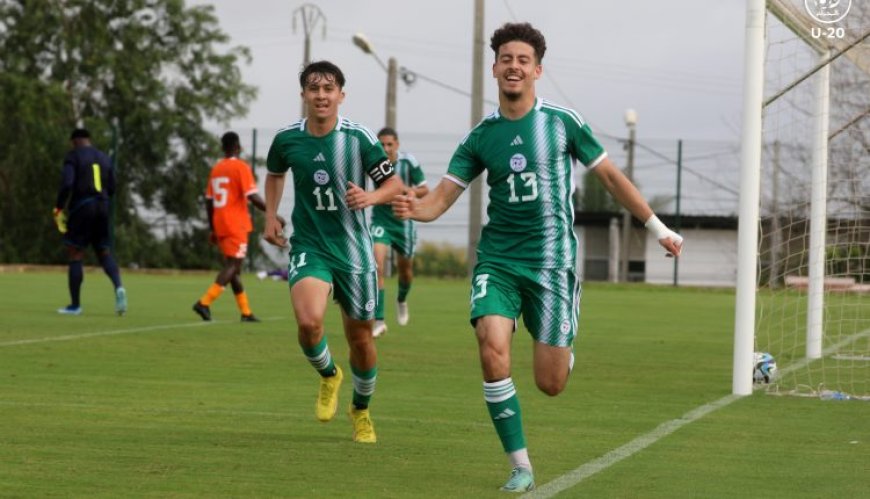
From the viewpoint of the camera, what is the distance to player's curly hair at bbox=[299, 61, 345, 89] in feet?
29.3

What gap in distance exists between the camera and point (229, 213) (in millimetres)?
18250

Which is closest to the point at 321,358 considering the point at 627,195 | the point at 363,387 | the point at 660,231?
the point at 363,387

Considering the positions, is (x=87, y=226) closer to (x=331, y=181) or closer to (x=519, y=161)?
(x=331, y=181)

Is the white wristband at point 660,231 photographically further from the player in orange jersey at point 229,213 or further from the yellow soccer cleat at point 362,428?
the player in orange jersey at point 229,213

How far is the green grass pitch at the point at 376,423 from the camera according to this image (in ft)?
24.2

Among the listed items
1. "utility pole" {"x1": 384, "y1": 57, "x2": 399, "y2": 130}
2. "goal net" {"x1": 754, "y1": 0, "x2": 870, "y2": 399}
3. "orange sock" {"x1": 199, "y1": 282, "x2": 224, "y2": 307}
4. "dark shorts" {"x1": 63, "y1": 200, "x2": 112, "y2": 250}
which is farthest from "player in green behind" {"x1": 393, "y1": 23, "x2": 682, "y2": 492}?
"utility pole" {"x1": 384, "y1": 57, "x2": 399, "y2": 130}

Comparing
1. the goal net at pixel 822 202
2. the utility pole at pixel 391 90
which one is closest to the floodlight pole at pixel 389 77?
the utility pole at pixel 391 90

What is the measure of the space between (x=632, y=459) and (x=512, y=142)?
1.90 metres

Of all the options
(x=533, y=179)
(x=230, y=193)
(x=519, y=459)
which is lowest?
(x=519, y=459)

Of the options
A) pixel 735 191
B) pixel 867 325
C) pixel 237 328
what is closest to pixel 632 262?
pixel 735 191

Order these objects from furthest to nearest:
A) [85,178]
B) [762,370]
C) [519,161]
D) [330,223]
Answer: [85,178], [762,370], [330,223], [519,161]

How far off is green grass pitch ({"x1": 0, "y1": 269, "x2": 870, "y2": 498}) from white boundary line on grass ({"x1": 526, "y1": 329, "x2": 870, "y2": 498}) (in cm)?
7

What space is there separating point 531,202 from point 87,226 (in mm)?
12248

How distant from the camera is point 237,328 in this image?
17.5 meters
